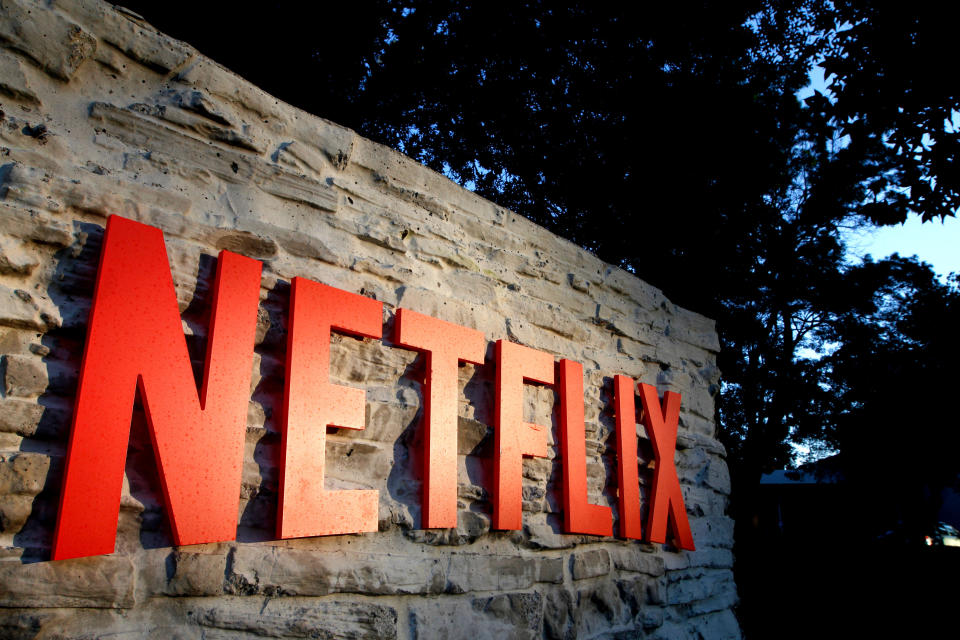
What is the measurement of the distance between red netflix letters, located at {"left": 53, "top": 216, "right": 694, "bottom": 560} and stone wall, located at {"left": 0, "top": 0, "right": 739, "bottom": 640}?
6 cm

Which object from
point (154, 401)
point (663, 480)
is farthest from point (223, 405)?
point (663, 480)

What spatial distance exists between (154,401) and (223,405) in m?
0.17

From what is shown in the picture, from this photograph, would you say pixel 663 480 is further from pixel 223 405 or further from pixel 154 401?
pixel 154 401

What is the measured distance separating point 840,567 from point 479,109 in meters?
7.48

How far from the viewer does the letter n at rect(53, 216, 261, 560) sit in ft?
4.30

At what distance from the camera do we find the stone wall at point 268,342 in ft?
4.44

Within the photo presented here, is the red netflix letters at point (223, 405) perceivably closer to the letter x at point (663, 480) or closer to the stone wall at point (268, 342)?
the stone wall at point (268, 342)

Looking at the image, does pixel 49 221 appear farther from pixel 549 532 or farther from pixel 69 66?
pixel 549 532

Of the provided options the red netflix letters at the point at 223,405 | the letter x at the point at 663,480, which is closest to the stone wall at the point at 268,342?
the red netflix letters at the point at 223,405

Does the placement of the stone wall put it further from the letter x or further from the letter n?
the letter x

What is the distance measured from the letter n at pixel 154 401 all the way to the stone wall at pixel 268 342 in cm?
6

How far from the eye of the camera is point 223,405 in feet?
5.13

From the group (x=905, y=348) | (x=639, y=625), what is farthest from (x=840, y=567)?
(x=639, y=625)

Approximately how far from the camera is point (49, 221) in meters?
1.44
